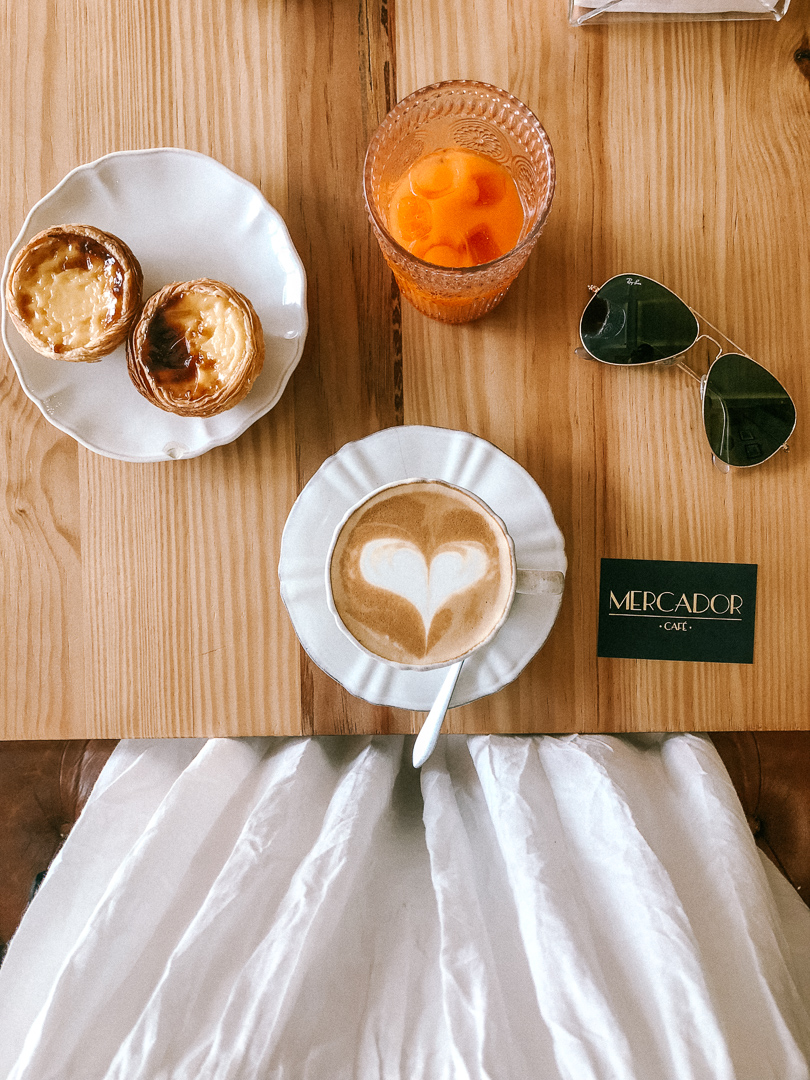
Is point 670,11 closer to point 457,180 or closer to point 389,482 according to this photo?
point 457,180

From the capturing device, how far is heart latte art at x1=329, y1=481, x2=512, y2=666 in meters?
0.68

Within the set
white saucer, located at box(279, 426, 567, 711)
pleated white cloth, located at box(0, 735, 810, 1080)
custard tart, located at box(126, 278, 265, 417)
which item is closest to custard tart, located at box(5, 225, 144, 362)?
custard tart, located at box(126, 278, 265, 417)

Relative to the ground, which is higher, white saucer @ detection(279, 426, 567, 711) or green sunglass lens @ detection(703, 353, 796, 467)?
green sunglass lens @ detection(703, 353, 796, 467)

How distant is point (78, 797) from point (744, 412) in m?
0.92

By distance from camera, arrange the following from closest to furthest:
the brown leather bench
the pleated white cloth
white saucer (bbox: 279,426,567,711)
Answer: the pleated white cloth → white saucer (bbox: 279,426,567,711) → the brown leather bench

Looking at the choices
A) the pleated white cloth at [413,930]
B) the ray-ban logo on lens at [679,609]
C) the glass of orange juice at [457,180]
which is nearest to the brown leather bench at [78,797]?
the pleated white cloth at [413,930]

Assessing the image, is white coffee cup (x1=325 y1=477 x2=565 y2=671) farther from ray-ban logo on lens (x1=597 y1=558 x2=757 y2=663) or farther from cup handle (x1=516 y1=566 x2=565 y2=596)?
ray-ban logo on lens (x1=597 y1=558 x2=757 y2=663)

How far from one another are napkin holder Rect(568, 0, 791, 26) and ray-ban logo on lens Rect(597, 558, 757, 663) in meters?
0.56

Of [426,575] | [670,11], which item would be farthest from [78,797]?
[670,11]

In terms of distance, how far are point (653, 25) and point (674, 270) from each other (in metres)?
0.25

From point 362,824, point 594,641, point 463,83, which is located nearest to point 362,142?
point 463,83

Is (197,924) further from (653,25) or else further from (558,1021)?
(653,25)

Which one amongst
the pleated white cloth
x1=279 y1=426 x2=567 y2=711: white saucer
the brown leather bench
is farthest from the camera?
the brown leather bench

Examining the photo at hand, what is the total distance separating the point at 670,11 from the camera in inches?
29.4
